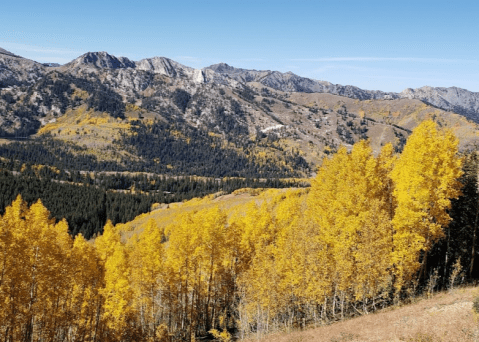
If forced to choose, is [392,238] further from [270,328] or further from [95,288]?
[95,288]

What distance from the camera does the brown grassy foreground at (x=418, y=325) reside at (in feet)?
66.7

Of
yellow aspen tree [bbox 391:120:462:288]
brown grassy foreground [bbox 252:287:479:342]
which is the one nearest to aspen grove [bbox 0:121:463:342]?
yellow aspen tree [bbox 391:120:462:288]

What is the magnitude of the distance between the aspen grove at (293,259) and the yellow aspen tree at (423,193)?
9 cm

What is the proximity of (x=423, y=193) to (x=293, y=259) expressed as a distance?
13.5m

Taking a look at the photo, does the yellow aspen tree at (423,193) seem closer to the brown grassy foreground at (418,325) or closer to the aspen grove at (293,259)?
the aspen grove at (293,259)

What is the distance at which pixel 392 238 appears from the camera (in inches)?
1330

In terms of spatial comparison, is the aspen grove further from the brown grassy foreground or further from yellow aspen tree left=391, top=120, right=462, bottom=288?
the brown grassy foreground

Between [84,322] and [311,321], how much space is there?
2986 centimetres

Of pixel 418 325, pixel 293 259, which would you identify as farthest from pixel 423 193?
pixel 293 259

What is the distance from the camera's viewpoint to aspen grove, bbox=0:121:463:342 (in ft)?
101

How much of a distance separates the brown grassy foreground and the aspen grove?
8.65 feet

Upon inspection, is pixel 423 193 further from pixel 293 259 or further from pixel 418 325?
pixel 293 259

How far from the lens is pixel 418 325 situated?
75.4 feet

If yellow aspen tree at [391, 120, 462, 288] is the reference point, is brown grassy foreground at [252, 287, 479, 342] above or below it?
below
